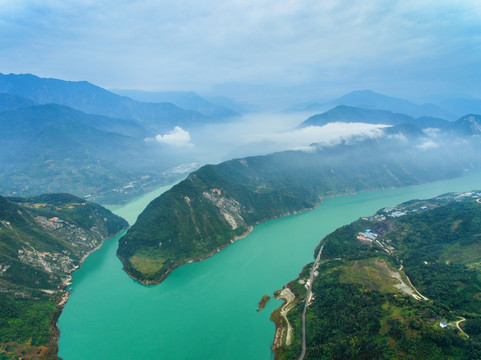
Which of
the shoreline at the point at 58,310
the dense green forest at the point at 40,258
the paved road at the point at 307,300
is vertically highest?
the dense green forest at the point at 40,258

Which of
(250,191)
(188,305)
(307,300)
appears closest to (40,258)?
(188,305)

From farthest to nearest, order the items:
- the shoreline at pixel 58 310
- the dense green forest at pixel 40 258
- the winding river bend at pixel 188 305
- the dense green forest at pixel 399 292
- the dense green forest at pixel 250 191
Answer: the dense green forest at pixel 250 191, the dense green forest at pixel 40 258, the shoreline at pixel 58 310, the winding river bend at pixel 188 305, the dense green forest at pixel 399 292

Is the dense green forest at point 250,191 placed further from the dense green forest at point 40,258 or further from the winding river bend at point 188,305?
the dense green forest at point 40,258

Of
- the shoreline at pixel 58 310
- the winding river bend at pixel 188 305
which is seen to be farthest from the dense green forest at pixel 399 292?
the shoreline at pixel 58 310

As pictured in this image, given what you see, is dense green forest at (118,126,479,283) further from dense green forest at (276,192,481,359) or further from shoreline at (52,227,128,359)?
dense green forest at (276,192,481,359)

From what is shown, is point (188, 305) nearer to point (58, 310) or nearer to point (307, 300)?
point (307, 300)

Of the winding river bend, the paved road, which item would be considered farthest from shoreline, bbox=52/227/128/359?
the paved road

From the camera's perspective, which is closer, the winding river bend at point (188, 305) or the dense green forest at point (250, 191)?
the winding river bend at point (188, 305)

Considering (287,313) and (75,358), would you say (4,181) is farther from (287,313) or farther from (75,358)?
(287,313)
